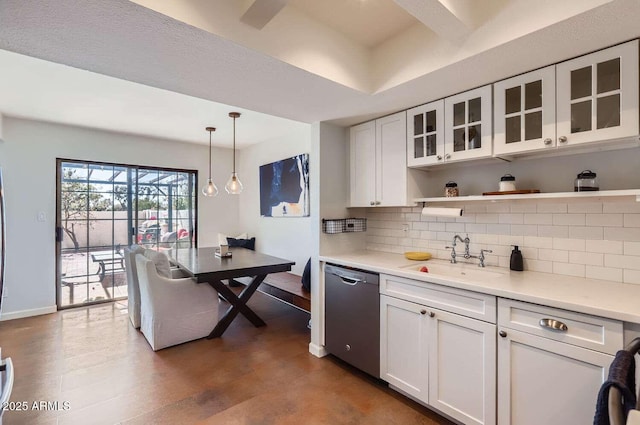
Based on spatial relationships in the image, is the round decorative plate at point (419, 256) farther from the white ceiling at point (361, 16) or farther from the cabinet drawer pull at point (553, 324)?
the white ceiling at point (361, 16)

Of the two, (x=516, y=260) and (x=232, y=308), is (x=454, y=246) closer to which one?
(x=516, y=260)

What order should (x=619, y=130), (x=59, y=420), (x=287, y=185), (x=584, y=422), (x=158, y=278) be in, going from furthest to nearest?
1. (x=287, y=185)
2. (x=158, y=278)
3. (x=59, y=420)
4. (x=619, y=130)
5. (x=584, y=422)

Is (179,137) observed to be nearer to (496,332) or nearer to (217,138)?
(217,138)

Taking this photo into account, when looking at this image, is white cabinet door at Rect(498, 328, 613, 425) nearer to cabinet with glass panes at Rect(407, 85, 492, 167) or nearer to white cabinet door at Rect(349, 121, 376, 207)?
cabinet with glass panes at Rect(407, 85, 492, 167)

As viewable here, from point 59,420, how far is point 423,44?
328 centimetres

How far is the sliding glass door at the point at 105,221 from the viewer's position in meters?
4.14

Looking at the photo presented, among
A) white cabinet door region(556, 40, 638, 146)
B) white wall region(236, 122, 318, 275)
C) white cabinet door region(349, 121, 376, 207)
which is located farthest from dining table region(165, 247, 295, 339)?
white cabinet door region(556, 40, 638, 146)

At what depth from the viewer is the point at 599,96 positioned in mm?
1557

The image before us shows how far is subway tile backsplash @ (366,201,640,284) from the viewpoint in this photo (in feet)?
5.59

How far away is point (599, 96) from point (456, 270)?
132cm

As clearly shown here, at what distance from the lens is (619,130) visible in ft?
4.89

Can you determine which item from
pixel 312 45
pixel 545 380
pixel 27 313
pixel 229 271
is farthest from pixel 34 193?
pixel 545 380

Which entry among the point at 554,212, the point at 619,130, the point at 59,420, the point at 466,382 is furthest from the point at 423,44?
the point at 59,420

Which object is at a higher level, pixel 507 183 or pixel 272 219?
pixel 507 183
